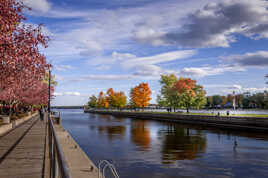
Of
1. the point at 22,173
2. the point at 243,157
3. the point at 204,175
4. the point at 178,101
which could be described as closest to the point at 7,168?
the point at 22,173

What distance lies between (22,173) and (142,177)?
21.2 ft

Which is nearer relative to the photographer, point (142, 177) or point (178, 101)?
point (142, 177)

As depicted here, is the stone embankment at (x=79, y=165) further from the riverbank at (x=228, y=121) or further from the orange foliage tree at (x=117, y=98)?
the orange foliage tree at (x=117, y=98)

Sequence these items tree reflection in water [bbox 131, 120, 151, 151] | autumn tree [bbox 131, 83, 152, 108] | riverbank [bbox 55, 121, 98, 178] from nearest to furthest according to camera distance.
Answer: riverbank [bbox 55, 121, 98, 178]
tree reflection in water [bbox 131, 120, 151, 151]
autumn tree [bbox 131, 83, 152, 108]

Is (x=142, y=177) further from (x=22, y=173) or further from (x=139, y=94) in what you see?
(x=139, y=94)

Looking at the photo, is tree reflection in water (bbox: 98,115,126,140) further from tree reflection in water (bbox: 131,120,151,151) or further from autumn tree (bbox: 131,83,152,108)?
autumn tree (bbox: 131,83,152,108)

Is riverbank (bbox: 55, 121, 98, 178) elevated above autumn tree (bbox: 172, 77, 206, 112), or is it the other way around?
autumn tree (bbox: 172, 77, 206, 112)

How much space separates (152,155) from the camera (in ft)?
66.1

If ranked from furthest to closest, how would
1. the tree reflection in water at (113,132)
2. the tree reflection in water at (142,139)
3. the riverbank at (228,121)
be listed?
the riverbank at (228,121) → the tree reflection in water at (113,132) → the tree reflection in water at (142,139)

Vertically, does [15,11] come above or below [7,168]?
above

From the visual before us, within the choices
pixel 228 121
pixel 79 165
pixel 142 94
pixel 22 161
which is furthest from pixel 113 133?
pixel 142 94

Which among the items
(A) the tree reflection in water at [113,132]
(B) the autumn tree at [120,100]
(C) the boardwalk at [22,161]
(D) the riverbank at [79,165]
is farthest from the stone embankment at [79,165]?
(B) the autumn tree at [120,100]

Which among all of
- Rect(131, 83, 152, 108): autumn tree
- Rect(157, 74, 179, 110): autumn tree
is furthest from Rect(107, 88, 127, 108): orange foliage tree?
Rect(157, 74, 179, 110): autumn tree

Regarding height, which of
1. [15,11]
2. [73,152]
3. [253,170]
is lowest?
[253,170]
